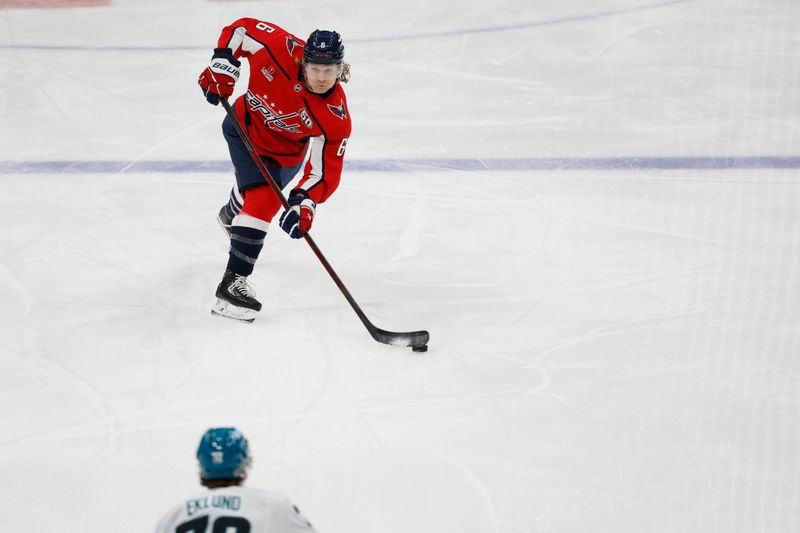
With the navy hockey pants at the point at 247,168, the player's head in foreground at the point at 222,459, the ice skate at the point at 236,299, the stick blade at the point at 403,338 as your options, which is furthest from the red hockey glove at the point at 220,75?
the player's head in foreground at the point at 222,459

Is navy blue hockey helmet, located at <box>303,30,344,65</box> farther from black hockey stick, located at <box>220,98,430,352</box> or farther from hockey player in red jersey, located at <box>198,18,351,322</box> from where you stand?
black hockey stick, located at <box>220,98,430,352</box>

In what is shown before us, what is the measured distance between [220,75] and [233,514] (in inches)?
81.5

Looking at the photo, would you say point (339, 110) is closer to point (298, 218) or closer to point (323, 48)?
point (323, 48)

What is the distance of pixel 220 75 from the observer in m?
3.16

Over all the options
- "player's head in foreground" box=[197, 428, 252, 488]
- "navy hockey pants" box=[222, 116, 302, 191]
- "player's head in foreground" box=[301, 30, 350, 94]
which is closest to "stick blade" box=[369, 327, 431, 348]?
"navy hockey pants" box=[222, 116, 302, 191]

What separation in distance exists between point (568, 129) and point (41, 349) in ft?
8.77

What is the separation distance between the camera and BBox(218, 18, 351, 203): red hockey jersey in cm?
299

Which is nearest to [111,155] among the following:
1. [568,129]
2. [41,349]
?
[41,349]

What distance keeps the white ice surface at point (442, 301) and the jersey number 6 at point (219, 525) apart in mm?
884

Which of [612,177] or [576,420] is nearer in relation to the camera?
[576,420]

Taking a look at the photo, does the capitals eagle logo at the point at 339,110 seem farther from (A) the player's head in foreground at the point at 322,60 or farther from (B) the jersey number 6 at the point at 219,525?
(B) the jersey number 6 at the point at 219,525

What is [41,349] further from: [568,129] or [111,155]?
[568,129]

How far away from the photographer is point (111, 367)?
287 centimetres

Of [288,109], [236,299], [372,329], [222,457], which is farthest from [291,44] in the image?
[222,457]
